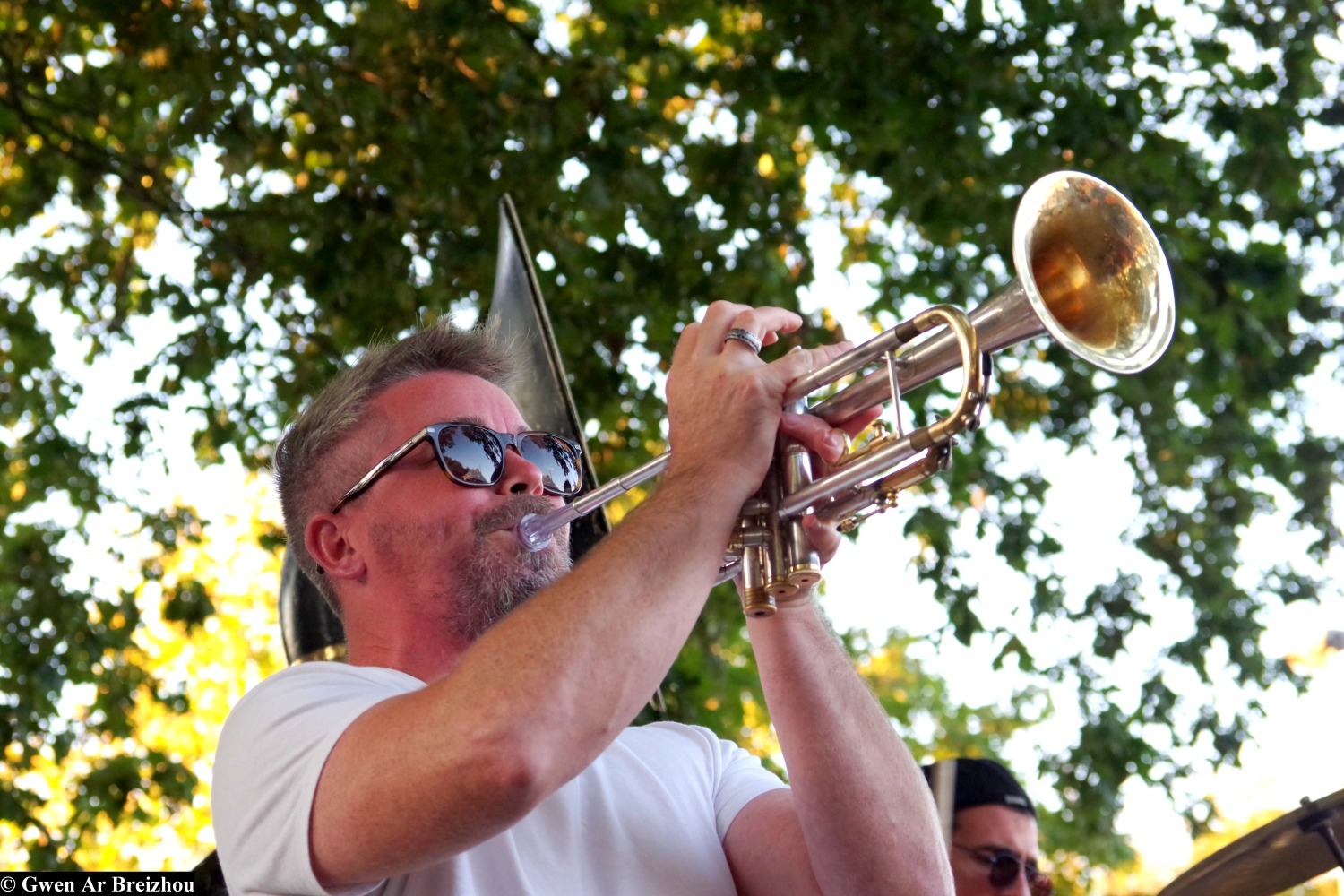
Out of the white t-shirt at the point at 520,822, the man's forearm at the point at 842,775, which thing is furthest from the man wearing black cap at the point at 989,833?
the man's forearm at the point at 842,775

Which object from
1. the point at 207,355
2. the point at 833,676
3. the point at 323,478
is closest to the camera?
the point at 833,676

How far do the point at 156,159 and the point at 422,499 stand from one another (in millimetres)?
4645

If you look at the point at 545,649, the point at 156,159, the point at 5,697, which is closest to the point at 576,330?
the point at 156,159

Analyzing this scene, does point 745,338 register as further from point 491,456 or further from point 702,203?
point 702,203

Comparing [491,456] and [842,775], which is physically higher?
[491,456]

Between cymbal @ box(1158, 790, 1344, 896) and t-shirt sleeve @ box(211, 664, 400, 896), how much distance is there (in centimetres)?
200

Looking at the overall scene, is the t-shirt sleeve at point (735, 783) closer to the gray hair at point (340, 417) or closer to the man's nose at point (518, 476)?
the man's nose at point (518, 476)

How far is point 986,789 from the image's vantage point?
408 centimetres

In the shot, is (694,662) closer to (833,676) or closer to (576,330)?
(576,330)

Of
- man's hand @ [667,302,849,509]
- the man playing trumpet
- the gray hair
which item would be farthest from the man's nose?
man's hand @ [667,302,849,509]

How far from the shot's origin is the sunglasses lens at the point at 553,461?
2.71 metres

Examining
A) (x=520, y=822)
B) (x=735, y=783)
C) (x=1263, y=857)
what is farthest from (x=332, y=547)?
(x=1263, y=857)

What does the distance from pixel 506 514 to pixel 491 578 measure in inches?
5.1

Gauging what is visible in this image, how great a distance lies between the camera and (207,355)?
253 inches
